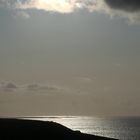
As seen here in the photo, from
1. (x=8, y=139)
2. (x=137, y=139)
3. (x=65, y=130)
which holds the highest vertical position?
(x=137, y=139)

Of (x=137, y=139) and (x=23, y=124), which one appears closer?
(x=23, y=124)

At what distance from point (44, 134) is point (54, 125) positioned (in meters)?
9.21

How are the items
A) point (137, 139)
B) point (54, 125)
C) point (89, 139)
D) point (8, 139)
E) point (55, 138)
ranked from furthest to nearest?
point (137, 139) → point (54, 125) → point (89, 139) → point (55, 138) → point (8, 139)

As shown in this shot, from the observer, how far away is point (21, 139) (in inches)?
2484

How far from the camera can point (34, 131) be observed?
69000mm

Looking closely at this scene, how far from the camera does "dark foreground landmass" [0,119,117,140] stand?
65188mm

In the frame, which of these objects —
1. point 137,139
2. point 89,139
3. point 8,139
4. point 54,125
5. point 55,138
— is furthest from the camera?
point 137,139

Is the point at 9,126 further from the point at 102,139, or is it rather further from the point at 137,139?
the point at 137,139

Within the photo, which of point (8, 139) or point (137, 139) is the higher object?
point (137, 139)

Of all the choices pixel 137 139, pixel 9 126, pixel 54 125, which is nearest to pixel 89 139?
pixel 54 125

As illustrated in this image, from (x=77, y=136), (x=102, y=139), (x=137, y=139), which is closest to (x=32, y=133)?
(x=77, y=136)

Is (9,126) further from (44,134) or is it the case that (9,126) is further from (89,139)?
(89,139)

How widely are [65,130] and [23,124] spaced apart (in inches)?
286

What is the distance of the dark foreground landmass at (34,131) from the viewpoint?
65.2 m
